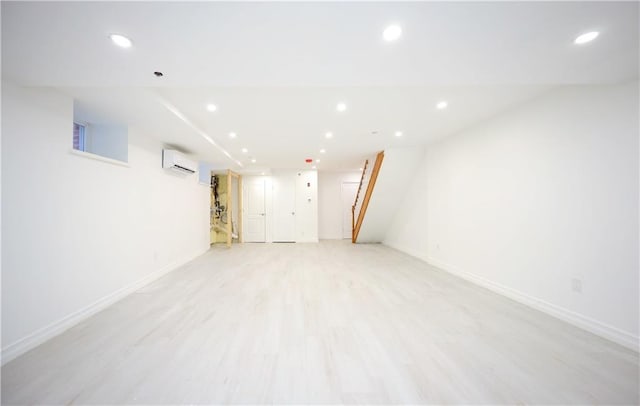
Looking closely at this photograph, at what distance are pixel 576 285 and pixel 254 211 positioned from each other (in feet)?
24.2

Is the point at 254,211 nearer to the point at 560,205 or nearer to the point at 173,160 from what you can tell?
the point at 173,160

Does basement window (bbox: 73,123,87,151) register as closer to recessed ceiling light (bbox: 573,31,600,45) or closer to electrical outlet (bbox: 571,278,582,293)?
recessed ceiling light (bbox: 573,31,600,45)

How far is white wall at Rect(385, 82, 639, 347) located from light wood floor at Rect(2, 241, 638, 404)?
328 millimetres

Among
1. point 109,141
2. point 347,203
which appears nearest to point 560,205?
point 109,141

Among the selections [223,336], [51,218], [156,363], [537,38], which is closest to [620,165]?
[537,38]

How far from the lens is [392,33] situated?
1436mm

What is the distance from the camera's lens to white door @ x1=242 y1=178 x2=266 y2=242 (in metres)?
7.77

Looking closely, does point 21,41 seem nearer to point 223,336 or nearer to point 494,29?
point 223,336

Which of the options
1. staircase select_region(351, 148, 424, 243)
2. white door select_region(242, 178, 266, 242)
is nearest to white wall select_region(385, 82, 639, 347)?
staircase select_region(351, 148, 424, 243)

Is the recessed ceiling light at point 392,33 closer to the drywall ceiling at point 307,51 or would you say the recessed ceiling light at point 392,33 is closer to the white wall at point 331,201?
the drywall ceiling at point 307,51

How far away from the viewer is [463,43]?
154 centimetres

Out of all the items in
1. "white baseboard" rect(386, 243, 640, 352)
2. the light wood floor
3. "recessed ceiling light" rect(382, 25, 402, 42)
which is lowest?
the light wood floor

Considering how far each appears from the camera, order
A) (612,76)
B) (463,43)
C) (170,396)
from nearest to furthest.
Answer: (170,396) → (463,43) → (612,76)

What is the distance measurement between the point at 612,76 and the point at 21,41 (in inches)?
172
